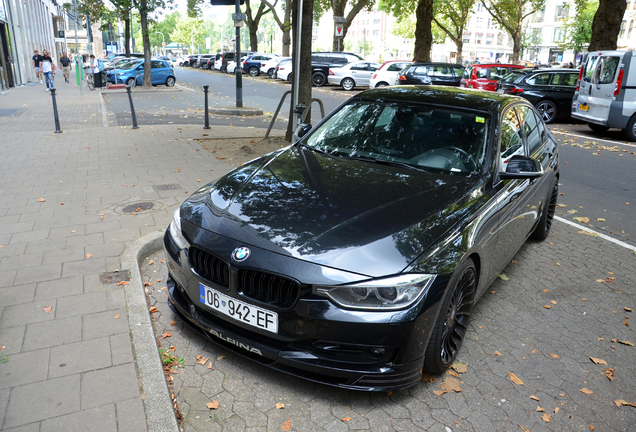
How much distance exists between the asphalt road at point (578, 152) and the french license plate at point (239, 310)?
16.4 ft

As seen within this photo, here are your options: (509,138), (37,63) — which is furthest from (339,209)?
(37,63)

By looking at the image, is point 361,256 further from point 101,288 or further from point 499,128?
point 101,288

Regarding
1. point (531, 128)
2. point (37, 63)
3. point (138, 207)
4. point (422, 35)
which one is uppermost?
point (422, 35)

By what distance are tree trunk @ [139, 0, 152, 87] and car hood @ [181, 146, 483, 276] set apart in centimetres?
2211

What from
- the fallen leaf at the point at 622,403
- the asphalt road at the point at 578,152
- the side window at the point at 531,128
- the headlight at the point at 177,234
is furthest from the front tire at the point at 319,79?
the fallen leaf at the point at 622,403

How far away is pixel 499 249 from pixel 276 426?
83.2 inches

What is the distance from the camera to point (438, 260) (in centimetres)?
281

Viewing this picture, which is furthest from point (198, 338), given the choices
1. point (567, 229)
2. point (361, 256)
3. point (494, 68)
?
point (494, 68)

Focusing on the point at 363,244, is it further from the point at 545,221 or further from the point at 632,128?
the point at 632,128

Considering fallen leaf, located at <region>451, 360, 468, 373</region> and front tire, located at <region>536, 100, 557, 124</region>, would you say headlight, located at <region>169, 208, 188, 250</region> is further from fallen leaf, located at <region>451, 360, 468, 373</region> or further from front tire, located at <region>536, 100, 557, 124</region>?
front tire, located at <region>536, 100, 557, 124</region>

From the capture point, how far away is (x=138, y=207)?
599 centimetres

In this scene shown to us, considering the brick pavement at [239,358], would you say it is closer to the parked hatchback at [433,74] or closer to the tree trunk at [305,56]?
the tree trunk at [305,56]

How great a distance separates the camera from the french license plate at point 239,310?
2748 millimetres

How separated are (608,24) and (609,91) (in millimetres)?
7400
